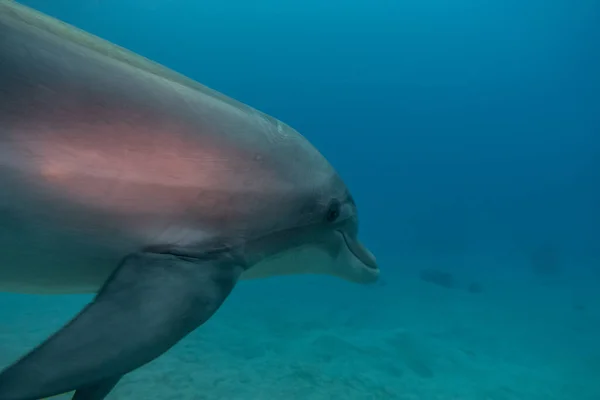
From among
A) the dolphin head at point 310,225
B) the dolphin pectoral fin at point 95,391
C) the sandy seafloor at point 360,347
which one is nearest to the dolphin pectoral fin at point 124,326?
the dolphin pectoral fin at point 95,391

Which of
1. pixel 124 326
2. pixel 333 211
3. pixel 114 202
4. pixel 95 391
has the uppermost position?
pixel 333 211

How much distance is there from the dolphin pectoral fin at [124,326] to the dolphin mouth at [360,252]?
1194 mm

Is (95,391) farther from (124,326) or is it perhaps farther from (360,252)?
(360,252)

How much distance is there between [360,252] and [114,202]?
176 centimetres

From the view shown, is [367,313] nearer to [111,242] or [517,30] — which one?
[111,242]

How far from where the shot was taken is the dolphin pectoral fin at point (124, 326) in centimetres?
156

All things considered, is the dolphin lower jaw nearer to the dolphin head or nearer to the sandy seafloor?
the dolphin head

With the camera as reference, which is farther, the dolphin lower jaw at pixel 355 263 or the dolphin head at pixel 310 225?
the dolphin lower jaw at pixel 355 263

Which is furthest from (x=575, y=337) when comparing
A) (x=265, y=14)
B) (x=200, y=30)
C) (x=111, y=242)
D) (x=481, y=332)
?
(x=200, y=30)

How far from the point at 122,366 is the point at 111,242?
54cm

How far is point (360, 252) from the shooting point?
3.29 meters

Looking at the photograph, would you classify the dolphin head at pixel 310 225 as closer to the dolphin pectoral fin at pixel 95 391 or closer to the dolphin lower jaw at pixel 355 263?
the dolphin lower jaw at pixel 355 263

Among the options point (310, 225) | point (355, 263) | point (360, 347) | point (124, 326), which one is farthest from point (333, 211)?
point (360, 347)

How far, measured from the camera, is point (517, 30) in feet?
193
